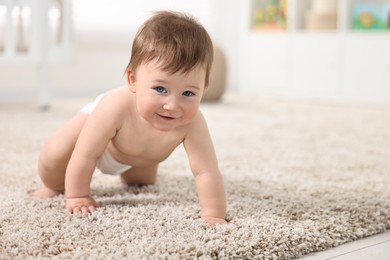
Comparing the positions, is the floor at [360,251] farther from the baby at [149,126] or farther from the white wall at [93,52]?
the white wall at [93,52]

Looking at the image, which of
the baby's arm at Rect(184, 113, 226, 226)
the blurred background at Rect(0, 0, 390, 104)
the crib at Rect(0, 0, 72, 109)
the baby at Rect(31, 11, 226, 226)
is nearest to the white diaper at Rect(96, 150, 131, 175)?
the baby at Rect(31, 11, 226, 226)

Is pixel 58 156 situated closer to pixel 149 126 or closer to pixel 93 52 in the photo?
pixel 149 126

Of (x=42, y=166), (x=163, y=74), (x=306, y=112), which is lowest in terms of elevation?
(x=306, y=112)

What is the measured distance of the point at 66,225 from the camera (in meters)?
0.88

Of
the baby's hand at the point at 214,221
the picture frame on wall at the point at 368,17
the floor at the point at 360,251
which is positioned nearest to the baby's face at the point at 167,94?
the baby's hand at the point at 214,221

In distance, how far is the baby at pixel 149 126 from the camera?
0.88 meters

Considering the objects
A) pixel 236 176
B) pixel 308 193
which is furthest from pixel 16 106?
pixel 308 193

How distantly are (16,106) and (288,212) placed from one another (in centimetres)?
194

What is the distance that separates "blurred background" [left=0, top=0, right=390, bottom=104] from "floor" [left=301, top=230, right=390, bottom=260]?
6.17 ft

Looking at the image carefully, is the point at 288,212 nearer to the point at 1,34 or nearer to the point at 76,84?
the point at 1,34

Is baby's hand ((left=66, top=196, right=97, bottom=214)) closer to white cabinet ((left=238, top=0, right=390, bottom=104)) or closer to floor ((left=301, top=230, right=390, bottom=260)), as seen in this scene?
floor ((left=301, top=230, right=390, bottom=260))

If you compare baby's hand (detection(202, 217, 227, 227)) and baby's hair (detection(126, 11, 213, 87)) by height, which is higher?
baby's hair (detection(126, 11, 213, 87))

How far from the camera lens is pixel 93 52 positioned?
3.38m

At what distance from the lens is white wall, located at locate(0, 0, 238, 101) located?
3080 millimetres
